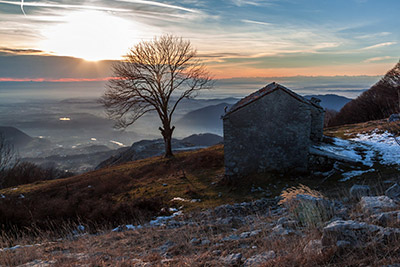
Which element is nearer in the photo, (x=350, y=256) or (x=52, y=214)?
(x=350, y=256)

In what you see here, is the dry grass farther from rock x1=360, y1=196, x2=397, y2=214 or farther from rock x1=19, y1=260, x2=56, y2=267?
rock x1=360, y1=196, x2=397, y2=214

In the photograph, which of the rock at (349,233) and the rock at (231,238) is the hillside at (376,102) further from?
the rock at (349,233)

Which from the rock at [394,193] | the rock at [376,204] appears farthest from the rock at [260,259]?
the rock at [394,193]

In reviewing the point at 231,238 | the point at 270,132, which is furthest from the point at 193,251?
the point at 270,132

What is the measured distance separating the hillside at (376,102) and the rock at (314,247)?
6283 cm

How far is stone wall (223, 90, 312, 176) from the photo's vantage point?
15.4 m

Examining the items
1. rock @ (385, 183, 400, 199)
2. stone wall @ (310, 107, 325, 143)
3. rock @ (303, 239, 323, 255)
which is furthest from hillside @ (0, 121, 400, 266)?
stone wall @ (310, 107, 325, 143)

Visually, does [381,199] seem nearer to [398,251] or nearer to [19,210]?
[398,251]

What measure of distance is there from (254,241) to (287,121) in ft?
36.8

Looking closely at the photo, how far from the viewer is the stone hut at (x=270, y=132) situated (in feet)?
50.3

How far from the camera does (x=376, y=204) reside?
5941mm

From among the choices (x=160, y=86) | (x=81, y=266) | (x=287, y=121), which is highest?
(x=160, y=86)

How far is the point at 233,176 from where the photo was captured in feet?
53.1

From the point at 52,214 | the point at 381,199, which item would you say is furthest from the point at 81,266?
the point at 52,214
